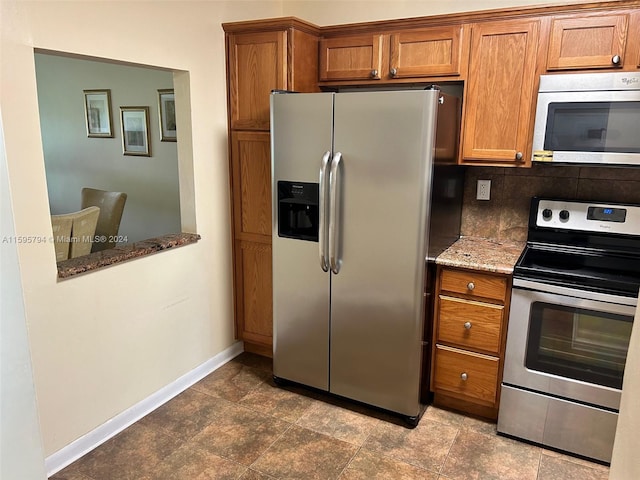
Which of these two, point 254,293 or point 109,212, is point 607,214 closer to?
point 254,293

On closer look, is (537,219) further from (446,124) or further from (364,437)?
(364,437)

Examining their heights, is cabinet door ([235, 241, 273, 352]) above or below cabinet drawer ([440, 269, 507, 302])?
below

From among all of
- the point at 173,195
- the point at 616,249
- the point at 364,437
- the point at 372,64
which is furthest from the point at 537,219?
the point at 173,195

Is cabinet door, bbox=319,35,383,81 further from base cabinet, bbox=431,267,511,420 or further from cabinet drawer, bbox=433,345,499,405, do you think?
cabinet drawer, bbox=433,345,499,405

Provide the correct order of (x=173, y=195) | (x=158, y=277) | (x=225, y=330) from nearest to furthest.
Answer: (x=158, y=277) → (x=225, y=330) → (x=173, y=195)

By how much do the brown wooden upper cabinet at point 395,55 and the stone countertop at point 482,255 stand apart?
930 millimetres

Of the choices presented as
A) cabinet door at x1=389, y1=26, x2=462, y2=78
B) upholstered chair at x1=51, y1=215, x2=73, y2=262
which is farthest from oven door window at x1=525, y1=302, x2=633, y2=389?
upholstered chair at x1=51, y1=215, x2=73, y2=262

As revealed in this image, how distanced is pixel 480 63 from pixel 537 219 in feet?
2.90

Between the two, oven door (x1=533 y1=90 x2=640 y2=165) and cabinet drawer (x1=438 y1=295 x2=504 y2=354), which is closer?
oven door (x1=533 y1=90 x2=640 y2=165)

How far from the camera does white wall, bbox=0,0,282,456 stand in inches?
72.8

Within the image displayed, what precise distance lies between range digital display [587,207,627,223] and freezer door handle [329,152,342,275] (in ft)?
4.28

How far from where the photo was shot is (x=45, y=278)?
1987 millimetres

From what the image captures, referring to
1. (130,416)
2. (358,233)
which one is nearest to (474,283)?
(358,233)

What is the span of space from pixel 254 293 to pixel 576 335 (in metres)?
1.81
